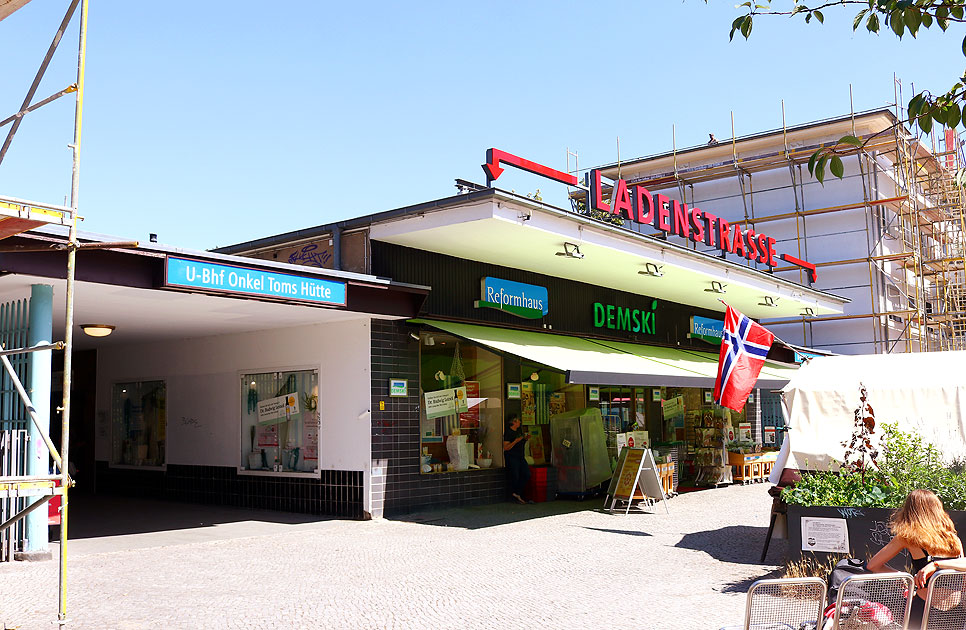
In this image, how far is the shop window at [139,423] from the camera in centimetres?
1585

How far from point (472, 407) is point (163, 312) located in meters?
5.03

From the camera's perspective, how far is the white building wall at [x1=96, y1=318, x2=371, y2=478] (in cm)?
1252

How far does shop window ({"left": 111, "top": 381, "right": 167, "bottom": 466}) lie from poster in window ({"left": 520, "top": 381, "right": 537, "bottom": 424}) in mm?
6338

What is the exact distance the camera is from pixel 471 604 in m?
7.05

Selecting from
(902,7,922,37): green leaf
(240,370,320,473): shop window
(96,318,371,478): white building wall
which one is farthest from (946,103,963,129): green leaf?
(240,370,320,473): shop window

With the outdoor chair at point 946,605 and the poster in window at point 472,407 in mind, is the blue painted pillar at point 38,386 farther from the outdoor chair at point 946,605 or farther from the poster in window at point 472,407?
the outdoor chair at point 946,605

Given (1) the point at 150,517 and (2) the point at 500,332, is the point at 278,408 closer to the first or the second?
(1) the point at 150,517

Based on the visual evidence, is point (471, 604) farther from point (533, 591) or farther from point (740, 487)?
point (740, 487)

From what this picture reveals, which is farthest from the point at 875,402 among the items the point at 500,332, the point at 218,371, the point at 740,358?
the point at 218,371

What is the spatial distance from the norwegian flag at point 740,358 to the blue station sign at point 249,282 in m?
4.85

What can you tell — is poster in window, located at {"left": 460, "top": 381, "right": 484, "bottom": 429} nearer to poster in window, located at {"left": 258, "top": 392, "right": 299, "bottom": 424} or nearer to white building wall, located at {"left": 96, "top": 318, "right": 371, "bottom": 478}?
white building wall, located at {"left": 96, "top": 318, "right": 371, "bottom": 478}

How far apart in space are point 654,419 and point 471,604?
42.2 feet

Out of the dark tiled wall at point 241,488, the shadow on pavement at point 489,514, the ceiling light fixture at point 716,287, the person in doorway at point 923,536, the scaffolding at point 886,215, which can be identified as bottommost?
the shadow on pavement at point 489,514

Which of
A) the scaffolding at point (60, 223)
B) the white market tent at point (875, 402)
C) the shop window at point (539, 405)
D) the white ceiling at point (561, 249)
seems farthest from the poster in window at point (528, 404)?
the scaffolding at point (60, 223)
